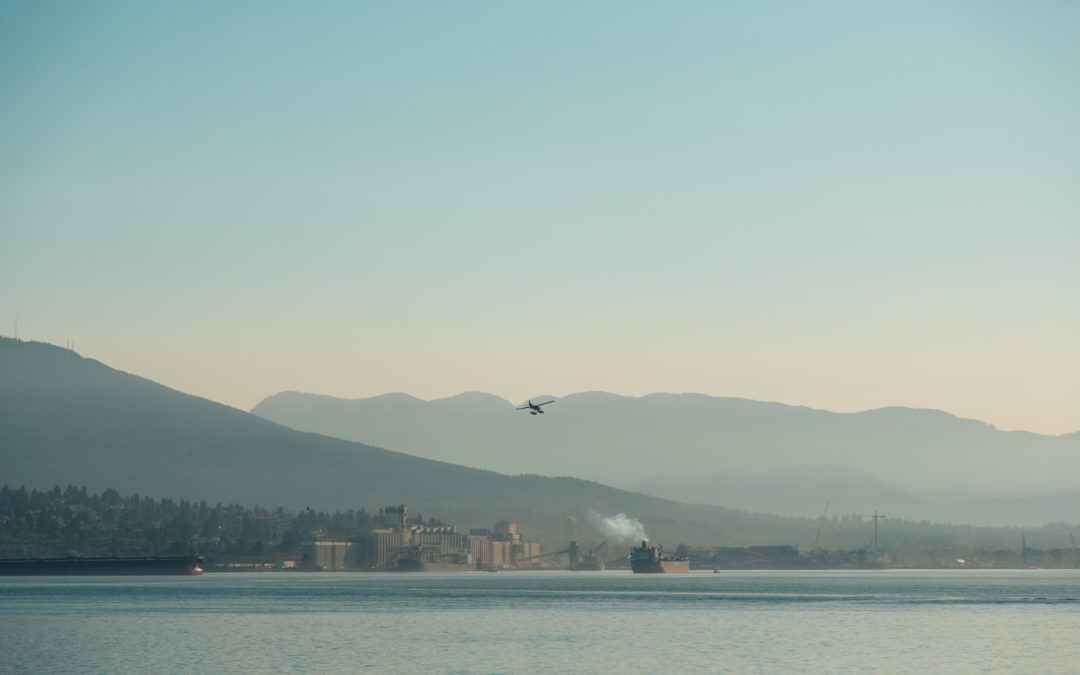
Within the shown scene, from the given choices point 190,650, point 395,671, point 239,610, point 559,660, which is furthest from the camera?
point 239,610

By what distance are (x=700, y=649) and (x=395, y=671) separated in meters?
32.0

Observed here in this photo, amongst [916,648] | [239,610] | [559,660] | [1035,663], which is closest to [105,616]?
[239,610]

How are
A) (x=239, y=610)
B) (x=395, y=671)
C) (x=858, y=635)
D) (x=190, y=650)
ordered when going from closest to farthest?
(x=395, y=671)
(x=190, y=650)
(x=858, y=635)
(x=239, y=610)

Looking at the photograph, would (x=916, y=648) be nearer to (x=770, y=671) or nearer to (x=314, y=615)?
(x=770, y=671)

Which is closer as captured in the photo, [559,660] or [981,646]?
[559,660]

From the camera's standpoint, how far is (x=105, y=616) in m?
183

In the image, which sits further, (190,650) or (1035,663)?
(190,650)

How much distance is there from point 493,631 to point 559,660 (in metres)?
34.5

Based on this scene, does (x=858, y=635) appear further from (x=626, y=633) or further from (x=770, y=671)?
(x=770, y=671)

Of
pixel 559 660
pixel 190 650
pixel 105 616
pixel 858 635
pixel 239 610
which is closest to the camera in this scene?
pixel 559 660

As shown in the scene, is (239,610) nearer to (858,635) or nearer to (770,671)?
(858,635)

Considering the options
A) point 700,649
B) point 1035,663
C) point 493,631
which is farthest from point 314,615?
point 1035,663

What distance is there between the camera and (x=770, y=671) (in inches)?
4350

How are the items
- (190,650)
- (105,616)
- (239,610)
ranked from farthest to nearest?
(239,610) < (105,616) < (190,650)
